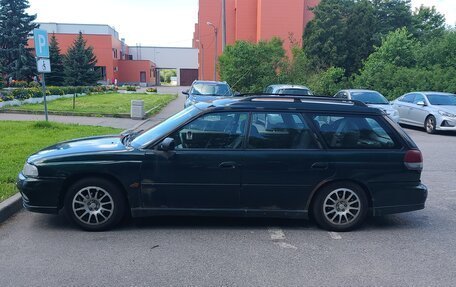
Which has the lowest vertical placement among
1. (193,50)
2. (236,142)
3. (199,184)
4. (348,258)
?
(348,258)

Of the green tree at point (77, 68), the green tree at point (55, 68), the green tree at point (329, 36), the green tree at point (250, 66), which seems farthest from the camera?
the green tree at point (77, 68)

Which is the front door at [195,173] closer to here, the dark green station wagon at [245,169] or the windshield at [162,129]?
the dark green station wagon at [245,169]

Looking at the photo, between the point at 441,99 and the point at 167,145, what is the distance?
14704 mm

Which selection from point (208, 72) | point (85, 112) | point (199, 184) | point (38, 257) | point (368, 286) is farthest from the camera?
point (208, 72)

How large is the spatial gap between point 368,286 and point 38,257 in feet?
10.6

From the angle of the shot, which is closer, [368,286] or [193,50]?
[368,286]

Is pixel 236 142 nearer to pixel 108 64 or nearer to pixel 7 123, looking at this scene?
pixel 7 123

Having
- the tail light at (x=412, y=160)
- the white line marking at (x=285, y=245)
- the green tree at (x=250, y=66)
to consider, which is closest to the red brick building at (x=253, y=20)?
the green tree at (x=250, y=66)

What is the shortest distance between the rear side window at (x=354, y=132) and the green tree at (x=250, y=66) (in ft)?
83.2

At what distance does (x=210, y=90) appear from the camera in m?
18.2

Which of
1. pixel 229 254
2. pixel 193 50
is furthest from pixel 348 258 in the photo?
pixel 193 50

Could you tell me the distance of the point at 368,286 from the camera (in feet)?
12.6

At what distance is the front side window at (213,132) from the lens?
509 cm

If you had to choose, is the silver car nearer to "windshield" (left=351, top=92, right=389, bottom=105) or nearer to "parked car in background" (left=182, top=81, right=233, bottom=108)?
"windshield" (left=351, top=92, right=389, bottom=105)
